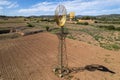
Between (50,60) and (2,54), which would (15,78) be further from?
(2,54)

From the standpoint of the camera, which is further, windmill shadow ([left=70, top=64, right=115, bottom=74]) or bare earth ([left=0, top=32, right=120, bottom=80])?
windmill shadow ([left=70, top=64, right=115, bottom=74])

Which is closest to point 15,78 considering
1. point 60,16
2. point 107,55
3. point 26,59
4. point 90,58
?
point 26,59

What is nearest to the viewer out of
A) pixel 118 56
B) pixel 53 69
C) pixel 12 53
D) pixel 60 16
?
pixel 60 16

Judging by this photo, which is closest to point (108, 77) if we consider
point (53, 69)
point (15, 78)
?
point (53, 69)

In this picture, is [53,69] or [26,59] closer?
[53,69]

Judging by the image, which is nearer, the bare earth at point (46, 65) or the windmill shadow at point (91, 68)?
the bare earth at point (46, 65)

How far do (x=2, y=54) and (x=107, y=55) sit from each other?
7.00 metres

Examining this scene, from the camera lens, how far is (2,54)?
10.4 m

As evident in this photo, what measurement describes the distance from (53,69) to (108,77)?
2580 millimetres

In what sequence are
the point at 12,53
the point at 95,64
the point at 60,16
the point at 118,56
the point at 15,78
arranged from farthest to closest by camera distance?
the point at 12,53, the point at 118,56, the point at 95,64, the point at 60,16, the point at 15,78

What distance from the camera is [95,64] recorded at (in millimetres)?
8461

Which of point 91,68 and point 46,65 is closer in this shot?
point 91,68

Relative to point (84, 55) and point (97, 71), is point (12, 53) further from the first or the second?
point (97, 71)

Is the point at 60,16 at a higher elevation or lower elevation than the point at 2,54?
higher
